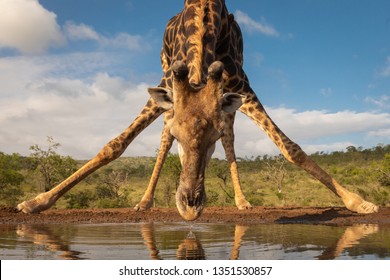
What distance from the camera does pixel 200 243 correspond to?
482 centimetres

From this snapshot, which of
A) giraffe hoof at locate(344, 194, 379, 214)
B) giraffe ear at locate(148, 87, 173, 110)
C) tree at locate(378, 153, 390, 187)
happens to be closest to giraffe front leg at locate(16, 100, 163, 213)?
giraffe ear at locate(148, 87, 173, 110)

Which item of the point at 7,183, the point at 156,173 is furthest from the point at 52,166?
the point at 156,173

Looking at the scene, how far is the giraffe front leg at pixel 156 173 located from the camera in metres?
10.3

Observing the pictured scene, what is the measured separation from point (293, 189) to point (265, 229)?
30.3 m

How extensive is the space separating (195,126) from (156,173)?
6260 mm

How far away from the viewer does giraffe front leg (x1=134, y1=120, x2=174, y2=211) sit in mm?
10344

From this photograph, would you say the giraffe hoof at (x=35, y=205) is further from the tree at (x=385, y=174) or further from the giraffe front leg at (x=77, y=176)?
the tree at (x=385, y=174)

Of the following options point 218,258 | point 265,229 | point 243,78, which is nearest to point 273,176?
point 243,78

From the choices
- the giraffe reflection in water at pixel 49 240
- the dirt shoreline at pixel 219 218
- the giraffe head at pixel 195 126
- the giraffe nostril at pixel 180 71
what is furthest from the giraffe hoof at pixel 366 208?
the giraffe reflection in water at pixel 49 240

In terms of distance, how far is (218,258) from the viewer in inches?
152

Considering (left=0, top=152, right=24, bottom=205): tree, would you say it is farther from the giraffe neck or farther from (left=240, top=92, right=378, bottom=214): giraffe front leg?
(left=240, top=92, right=378, bottom=214): giraffe front leg

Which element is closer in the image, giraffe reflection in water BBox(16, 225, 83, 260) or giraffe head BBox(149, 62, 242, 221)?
giraffe reflection in water BBox(16, 225, 83, 260)

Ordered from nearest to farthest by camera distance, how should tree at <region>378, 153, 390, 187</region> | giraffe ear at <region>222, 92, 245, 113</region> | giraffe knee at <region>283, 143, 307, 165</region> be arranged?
giraffe ear at <region>222, 92, 245, 113</region> → giraffe knee at <region>283, 143, 307, 165</region> → tree at <region>378, 153, 390, 187</region>
